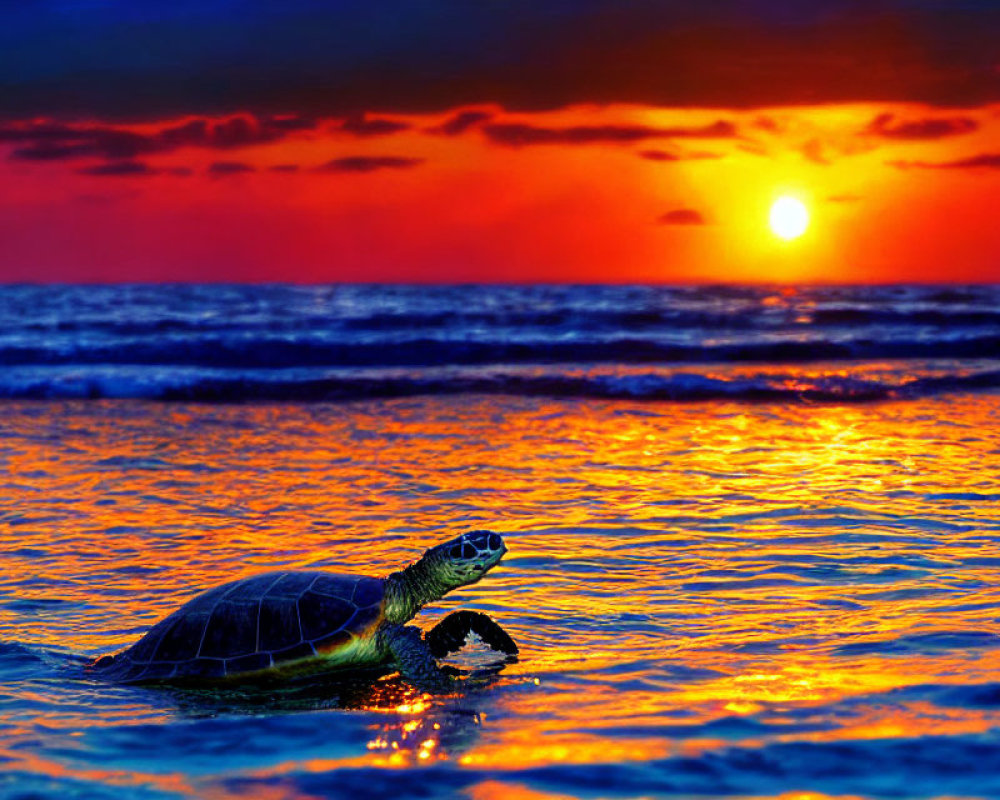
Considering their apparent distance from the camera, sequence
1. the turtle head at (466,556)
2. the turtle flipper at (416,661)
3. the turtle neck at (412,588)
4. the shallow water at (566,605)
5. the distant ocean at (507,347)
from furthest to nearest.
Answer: the distant ocean at (507,347)
the turtle neck at (412,588)
the turtle head at (466,556)
the turtle flipper at (416,661)
the shallow water at (566,605)

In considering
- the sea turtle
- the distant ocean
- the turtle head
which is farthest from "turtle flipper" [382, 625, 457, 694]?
the distant ocean

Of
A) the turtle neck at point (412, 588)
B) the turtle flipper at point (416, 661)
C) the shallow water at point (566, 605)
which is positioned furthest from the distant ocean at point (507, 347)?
the turtle flipper at point (416, 661)

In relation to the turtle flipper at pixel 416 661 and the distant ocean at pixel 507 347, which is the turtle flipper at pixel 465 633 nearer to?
the turtle flipper at pixel 416 661

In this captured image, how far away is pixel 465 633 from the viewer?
5.55 metres

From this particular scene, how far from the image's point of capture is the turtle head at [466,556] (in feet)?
18.7

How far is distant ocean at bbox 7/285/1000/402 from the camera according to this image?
787 inches

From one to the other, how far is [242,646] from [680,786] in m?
2.43

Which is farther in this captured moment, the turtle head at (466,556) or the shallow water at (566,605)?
the turtle head at (466,556)

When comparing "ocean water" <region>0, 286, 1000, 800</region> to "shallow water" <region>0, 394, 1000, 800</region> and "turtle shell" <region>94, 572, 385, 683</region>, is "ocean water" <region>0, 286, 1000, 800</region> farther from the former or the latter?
"turtle shell" <region>94, 572, 385, 683</region>

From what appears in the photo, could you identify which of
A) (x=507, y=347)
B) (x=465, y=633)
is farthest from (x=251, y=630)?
(x=507, y=347)

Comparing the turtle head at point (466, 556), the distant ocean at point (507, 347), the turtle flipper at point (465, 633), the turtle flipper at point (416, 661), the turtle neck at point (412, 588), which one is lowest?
the turtle flipper at point (416, 661)

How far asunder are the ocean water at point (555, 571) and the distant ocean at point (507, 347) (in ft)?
1.25

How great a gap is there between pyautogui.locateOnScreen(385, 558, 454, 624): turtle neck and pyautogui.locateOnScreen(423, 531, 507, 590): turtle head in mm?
39

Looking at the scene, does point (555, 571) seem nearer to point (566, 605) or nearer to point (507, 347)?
point (566, 605)
